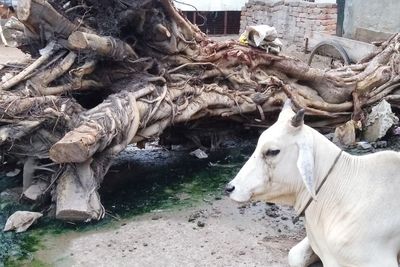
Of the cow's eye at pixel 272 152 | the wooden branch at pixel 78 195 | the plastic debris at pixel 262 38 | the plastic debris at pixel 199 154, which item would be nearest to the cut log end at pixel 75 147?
the wooden branch at pixel 78 195

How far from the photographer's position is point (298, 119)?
3518mm

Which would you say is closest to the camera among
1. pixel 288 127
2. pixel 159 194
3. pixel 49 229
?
pixel 288 127

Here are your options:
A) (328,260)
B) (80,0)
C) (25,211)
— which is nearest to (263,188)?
(328,260)

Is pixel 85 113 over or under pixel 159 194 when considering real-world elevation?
over

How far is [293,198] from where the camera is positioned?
12.5ft

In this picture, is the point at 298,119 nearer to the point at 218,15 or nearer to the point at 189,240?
the point at 189,240

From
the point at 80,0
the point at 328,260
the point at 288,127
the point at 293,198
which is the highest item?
the point at 80,0

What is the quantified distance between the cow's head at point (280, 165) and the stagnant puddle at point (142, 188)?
199 cm

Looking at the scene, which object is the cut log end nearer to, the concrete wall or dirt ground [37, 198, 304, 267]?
dirt ground [37, 198, 304, 267]

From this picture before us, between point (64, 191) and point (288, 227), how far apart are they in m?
2.09

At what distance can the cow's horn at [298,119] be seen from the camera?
138 inches

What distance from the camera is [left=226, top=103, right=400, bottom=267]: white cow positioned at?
3502 millimetres

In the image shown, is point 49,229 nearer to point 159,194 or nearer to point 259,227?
point 159,194

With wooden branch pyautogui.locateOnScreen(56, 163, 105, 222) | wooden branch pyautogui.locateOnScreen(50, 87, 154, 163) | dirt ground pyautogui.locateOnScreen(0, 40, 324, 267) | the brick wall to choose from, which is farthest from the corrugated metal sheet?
dirt ground pyautogui.locateOnScreen(0, 40, 324, 267)
